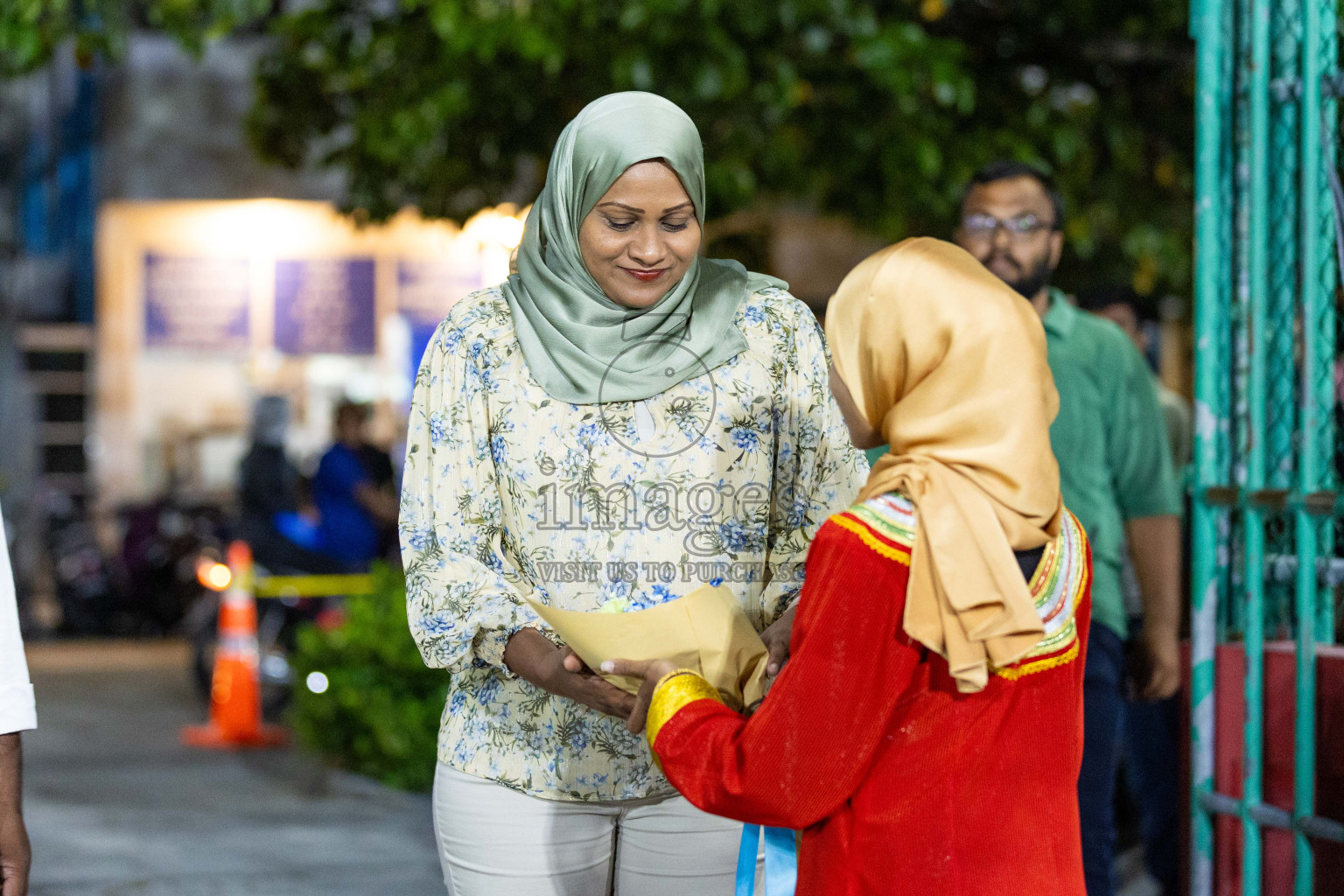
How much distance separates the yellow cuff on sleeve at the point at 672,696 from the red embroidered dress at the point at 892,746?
2cm

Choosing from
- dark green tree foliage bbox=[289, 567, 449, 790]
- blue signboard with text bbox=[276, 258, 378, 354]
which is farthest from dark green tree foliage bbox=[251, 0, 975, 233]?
blue signboard with text bbox=[276, 258, 378, 354]

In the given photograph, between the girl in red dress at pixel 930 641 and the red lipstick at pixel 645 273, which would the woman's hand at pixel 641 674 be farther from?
the red lipstick at pixel 645 273

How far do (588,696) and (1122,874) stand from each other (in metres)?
4.22

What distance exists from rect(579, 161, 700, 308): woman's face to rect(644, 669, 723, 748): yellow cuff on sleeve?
24.1 inches

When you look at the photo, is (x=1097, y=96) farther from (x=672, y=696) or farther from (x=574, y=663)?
(x=672, y=696)

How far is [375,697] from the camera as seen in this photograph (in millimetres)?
6844

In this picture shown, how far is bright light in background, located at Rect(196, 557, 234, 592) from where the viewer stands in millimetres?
8805

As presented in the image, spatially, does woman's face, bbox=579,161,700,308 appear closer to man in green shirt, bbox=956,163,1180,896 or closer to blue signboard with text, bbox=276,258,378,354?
man in green shirt, bbox=956,163,1180,896

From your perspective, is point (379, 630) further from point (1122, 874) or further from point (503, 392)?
point (503, 392)

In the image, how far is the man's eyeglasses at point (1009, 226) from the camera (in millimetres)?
3682

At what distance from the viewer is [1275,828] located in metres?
3.50

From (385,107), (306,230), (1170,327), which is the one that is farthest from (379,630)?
(1170,327)

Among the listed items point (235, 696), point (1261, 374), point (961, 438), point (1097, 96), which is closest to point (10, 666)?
point (961, 438)

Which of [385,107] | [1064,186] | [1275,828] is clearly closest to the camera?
[1275,828]
